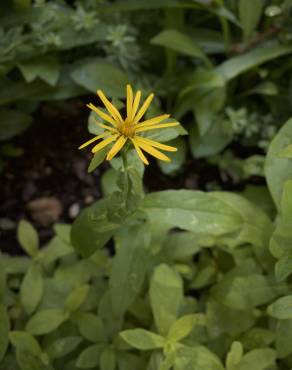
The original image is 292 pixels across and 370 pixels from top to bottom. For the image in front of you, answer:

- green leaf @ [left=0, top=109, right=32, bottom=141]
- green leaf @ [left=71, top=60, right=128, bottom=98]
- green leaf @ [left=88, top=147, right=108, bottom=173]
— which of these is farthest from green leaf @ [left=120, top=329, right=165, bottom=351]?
green leaf @ [left=0, top=109, right=32, bottom=141]

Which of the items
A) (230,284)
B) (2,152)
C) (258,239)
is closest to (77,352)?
(230,284)

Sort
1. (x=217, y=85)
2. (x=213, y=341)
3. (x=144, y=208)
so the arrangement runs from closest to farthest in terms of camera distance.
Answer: (x=144, y=208) → (x=213, y=341) → (x=217, y=85)

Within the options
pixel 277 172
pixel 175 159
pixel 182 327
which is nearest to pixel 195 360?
pixel 182 327

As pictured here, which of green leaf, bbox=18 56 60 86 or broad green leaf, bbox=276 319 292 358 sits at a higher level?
green leaf, bbox=18 56 60 86

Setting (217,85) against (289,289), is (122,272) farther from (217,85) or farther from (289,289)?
(217,85)

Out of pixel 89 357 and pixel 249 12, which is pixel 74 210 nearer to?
pixel 89 357

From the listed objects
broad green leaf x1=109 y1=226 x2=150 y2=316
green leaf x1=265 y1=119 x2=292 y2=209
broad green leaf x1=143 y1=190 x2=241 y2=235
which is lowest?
broad green leaf x1=109 y1=226 x2=150 y2=316

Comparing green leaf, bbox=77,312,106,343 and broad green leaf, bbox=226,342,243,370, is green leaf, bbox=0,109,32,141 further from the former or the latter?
broad green leaf, bbox=226,342,243,370
